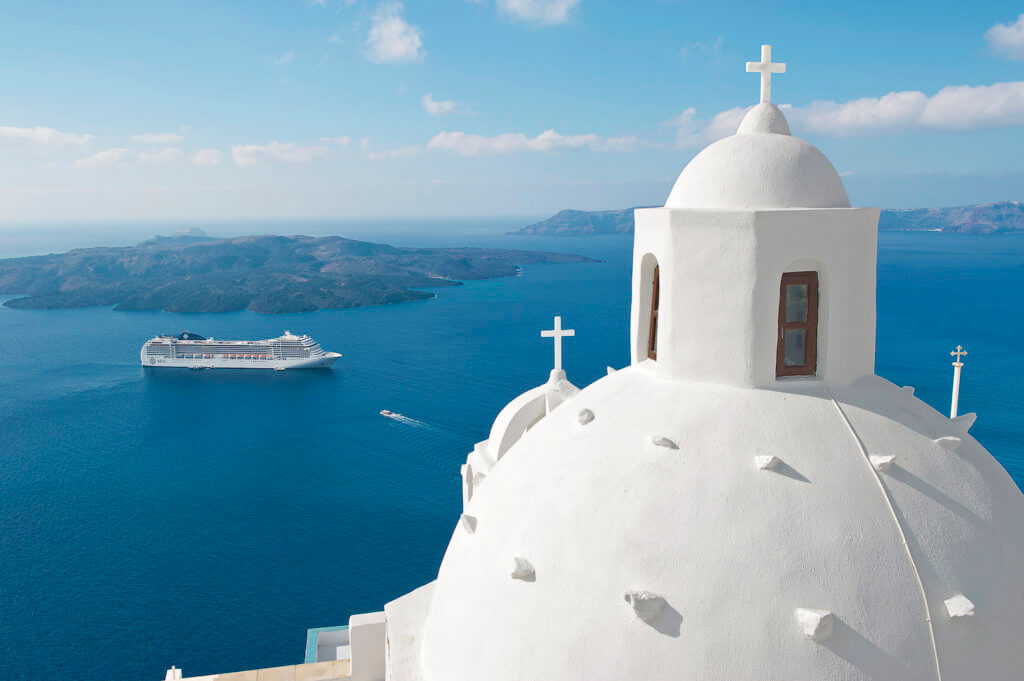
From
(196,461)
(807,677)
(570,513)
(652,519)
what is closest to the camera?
Result: (807,677)

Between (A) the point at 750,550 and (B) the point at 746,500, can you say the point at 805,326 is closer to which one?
(B) the point at 746,500

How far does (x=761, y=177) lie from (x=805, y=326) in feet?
4.64

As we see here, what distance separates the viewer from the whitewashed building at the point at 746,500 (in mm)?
4910

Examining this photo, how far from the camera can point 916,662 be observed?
4.80m

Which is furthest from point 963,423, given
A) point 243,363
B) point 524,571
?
point 243,363

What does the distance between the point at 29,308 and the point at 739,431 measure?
114546mm

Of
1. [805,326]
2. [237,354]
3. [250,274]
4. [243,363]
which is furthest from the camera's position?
[250,274]

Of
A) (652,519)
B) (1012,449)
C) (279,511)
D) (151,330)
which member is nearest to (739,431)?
(652,519)

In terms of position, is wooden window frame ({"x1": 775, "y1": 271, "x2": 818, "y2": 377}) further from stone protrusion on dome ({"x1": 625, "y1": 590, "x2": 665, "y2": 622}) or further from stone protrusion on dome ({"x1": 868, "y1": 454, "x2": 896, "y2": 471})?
stone protrusion on dome ({"x1": 625, "y1": 590, "x2": 665, "y2": 622})

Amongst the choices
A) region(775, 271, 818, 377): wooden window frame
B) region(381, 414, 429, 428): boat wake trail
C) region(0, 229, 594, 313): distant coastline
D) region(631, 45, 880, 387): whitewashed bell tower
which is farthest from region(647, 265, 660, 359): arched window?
region(0, 229, 594, 313): distant coastline

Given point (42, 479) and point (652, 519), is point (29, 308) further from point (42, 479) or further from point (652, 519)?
point (652, 519)

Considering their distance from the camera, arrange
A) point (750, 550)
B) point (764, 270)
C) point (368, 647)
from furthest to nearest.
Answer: point (368, 647) → point (764, 270) → point (750, 550)

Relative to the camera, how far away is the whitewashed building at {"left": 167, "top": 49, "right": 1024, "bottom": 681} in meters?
4.91

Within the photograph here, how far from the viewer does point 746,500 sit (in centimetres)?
527
